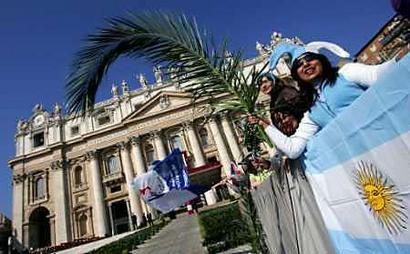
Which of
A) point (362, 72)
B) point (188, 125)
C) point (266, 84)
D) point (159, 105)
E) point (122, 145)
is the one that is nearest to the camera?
point (362, 72)

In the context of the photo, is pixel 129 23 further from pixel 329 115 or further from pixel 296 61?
pixel 329 115

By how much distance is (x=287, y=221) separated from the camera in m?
2.93

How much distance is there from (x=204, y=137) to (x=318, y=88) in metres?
39.5

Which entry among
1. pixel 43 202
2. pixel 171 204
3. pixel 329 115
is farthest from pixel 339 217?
pixel 43 202

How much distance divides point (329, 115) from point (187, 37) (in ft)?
7.14

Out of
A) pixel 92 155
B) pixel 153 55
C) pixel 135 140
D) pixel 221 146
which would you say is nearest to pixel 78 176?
pixel 92 155

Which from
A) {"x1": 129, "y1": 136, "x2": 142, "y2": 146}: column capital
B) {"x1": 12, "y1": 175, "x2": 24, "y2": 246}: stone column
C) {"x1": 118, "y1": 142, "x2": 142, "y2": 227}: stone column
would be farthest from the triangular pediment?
{"x1": 12, "y1": 175, "x2": 24, "y2": 246}: stone column

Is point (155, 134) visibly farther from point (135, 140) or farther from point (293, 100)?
point (293, 100)

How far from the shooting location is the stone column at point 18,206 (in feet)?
130

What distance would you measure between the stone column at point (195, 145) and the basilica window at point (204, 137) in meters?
1.14

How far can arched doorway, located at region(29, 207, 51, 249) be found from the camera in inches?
1587

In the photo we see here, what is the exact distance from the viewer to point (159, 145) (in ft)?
132

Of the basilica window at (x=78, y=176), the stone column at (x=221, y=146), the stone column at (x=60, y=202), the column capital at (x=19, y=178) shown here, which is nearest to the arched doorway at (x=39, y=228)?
the stone column at (x=60, y=202)

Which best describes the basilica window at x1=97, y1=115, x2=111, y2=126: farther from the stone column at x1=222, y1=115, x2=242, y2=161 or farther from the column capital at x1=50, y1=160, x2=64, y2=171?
the stone column at x1=222, y1=115, x2=242, y2=161
